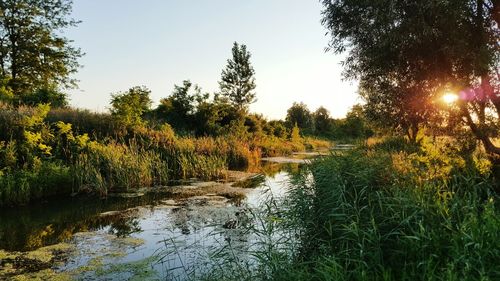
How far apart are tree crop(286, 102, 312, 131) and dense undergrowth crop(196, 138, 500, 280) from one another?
58244 millimetres

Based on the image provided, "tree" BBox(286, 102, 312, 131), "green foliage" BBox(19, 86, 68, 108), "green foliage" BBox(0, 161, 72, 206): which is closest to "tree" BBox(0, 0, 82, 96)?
"green foliage" BBox(19, 86, 68, 108)

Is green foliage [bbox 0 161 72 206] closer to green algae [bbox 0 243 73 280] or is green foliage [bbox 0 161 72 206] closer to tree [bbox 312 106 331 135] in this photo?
green algae [bbox 0 243 73 280]

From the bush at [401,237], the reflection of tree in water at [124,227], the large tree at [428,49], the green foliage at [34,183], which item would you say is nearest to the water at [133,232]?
the reflection of tree in water at [124,227]

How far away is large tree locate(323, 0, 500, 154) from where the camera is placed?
27.1 feet

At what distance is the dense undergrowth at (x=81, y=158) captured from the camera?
1117 cm

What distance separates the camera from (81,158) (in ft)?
41.7

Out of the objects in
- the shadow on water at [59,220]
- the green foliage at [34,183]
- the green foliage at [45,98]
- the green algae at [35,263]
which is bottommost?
the green algae at [35,263]

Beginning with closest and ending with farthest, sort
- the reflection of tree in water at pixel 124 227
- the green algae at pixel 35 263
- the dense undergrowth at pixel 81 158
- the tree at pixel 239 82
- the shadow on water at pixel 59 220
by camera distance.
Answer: the green algae at pixel 35 263 → the shadow on water at pixel 59 220 → the reflection of tree in water at pixel 124 227 → the dense undergrowth at pixel 81 158 → the tree at pixel 239 82

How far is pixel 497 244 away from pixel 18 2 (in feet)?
103

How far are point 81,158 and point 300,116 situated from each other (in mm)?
57168

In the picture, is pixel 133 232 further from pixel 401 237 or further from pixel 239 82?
pixel 239 82

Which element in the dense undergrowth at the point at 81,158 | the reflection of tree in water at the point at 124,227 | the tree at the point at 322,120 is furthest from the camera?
the tree at the point at 322,120

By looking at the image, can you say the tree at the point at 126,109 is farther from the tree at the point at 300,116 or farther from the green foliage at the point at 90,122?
the tree at the point at 300,116

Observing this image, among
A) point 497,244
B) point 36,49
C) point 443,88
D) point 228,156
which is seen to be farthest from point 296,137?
point 497,244
